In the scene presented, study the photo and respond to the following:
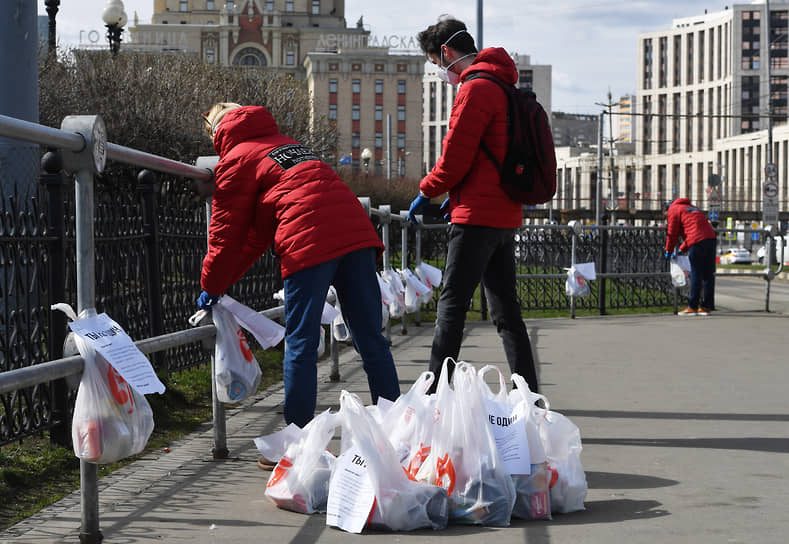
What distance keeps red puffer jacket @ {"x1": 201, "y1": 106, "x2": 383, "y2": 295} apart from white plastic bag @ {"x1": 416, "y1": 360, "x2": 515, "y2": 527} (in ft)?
3.51

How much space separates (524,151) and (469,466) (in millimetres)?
2104

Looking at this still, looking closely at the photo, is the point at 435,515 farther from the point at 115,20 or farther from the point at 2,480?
the point at 115,20

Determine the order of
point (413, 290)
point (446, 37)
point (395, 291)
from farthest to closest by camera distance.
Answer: point (413, 290), point (395, 291), point (446, 37)

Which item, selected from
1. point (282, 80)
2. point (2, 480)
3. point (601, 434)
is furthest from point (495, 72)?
point (282, 80)

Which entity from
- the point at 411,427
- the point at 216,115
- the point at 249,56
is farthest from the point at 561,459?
the point at 249,56

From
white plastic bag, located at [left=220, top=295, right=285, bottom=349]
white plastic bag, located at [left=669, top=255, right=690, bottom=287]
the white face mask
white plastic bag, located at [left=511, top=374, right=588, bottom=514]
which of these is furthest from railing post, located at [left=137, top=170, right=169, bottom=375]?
white plastic bag, located at [left=669, top=255, right=690, bottom=287]

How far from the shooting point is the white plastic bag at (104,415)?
3.30 m

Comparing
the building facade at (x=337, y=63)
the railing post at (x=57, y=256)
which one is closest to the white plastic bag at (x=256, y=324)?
the railing post at (x=57, y=256)

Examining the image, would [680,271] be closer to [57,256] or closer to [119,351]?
[57,256]

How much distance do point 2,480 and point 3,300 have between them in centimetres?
77

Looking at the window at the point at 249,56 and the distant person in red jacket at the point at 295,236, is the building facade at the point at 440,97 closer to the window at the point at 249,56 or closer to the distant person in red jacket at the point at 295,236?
the window at the point at 249,56

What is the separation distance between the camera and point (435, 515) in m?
3.69

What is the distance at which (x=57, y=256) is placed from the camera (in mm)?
4910

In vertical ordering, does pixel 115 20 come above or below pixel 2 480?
above
